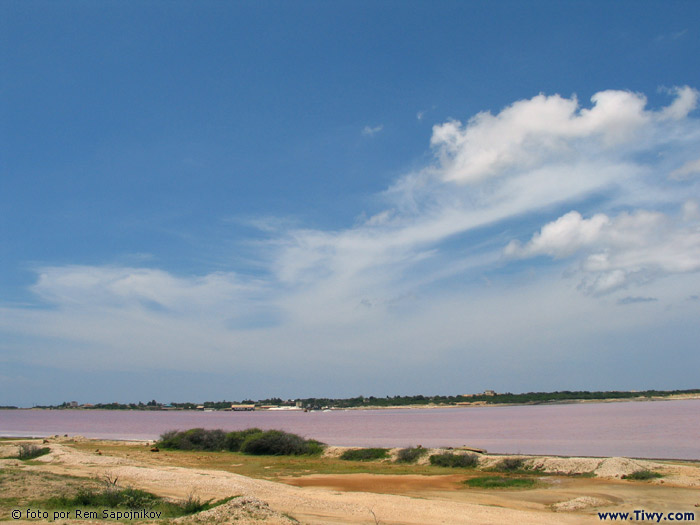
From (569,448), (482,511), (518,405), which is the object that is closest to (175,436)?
(569,448)

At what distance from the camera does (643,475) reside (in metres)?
22.7

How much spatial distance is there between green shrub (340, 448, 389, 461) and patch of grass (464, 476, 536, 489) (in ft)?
32.2

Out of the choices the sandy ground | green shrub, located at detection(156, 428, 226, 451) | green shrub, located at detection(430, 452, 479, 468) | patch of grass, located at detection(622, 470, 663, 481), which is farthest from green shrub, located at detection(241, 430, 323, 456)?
→ patch of grass, located at detection(622, 470, 663, 481)

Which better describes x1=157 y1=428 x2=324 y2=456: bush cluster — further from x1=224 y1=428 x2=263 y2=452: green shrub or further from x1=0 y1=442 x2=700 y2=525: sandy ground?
x1=0 y1=442 x2=700 y2=525: sandy ground

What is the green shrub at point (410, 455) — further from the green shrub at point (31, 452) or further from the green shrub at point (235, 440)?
the green shrub at point (31, 452)

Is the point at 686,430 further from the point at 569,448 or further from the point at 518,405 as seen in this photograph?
the point at 518,405

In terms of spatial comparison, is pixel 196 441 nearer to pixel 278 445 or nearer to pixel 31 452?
pixel 278 445

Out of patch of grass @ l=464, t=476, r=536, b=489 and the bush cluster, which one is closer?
patch of grass @ l=464, t=476, r=536, b=489

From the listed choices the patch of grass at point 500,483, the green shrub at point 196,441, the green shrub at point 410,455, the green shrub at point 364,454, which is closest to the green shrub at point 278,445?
the green shrub at point 364,454

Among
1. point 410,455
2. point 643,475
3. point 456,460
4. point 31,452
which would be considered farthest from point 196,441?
point 643,475

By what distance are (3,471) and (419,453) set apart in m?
20.8

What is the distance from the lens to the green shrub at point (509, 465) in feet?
89.0

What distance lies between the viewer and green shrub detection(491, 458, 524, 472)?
89.0ft

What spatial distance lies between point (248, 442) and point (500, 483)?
21.2 meters
